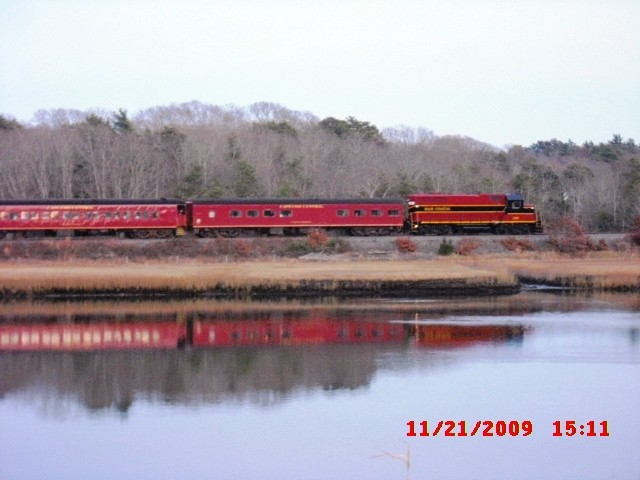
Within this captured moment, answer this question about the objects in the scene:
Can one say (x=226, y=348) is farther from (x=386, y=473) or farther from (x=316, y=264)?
(x=316, y=264)

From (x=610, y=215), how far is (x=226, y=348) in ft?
190

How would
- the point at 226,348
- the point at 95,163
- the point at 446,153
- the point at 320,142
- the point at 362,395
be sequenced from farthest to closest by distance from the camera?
the point at 446,153, the point at 320,142, the point at 95,163, the point at 226,348, the point at 362,395

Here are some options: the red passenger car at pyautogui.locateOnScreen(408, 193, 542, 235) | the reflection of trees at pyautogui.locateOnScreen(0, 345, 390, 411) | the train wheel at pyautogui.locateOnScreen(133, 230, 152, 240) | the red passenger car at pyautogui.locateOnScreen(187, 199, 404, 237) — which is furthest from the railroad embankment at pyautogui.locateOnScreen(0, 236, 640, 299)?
the reflection of trees at pyautogui.locateOnScreen(0, 345, 390, 411)

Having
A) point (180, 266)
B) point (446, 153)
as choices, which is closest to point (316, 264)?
point (180, 266)

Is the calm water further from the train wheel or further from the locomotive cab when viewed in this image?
the locomotive cab

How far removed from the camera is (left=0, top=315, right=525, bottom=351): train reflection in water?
33.3 m

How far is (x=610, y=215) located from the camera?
8262cm

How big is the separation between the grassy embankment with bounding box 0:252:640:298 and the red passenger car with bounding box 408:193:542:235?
29.9ft

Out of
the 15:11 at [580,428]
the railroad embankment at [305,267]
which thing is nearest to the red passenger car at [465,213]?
the railroad embankment at [305,267]

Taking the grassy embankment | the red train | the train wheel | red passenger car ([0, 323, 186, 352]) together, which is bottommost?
red passenger car ([0, 323, 186, 352])

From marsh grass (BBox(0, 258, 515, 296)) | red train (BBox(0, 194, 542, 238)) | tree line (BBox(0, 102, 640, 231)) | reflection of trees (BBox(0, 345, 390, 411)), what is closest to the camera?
reflection of trees (BBox(0, 345, 390, 411))

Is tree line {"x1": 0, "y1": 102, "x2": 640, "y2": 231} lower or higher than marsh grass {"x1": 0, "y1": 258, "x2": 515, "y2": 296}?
higher

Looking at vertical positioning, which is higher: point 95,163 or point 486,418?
point 95,163

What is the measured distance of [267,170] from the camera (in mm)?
87812
